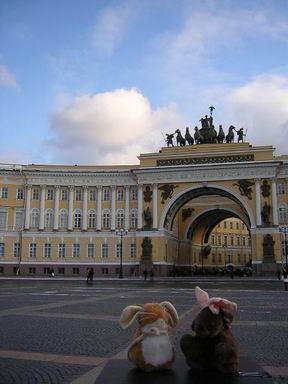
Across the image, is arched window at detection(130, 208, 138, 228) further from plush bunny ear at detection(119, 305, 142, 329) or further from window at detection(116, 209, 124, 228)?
plush bunny ear at detection(119, 305, 142, 329)

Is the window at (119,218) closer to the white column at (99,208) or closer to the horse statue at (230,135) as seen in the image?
the white column at (99,208)

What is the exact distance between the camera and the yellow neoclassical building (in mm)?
60094

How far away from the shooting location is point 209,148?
6262 cm

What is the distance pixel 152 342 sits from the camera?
5508mm

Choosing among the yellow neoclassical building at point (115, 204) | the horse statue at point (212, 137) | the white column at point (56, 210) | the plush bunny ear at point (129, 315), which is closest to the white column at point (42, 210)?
the yellow neoclassical building at point (115, 204)

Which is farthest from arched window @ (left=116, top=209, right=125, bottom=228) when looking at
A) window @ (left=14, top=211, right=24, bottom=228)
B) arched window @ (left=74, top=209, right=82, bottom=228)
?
window @ (left=14, top=211, right=24, bottom=228)

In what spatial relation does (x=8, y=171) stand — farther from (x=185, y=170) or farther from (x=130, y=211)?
(x=185, y=170)

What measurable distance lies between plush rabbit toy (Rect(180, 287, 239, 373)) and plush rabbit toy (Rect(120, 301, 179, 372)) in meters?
0.24

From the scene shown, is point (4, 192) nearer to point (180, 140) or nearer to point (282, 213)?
point (180, 140)

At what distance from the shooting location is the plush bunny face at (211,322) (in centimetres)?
529

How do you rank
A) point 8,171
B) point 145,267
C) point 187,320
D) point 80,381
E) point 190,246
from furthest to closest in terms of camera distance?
point 190,246 < point 8,171 < point 145,267 < point 187,320 < point 80,381

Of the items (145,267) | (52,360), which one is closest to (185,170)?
(145,267)

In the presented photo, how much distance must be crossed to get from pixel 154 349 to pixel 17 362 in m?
3.15

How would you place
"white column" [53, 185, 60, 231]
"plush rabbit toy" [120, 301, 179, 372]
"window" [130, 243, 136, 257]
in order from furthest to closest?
"white column" [53, 185, 60, 231] < "window" [130, 243, 136, 257] < "plush rabbit toy" [120, 301, 179, 372]
